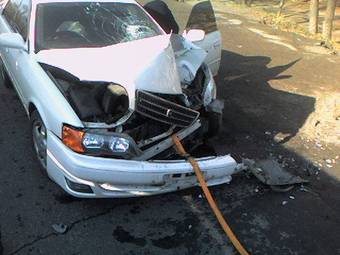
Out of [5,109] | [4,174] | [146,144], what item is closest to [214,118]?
[146,144]

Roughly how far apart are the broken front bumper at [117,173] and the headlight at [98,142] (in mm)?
52

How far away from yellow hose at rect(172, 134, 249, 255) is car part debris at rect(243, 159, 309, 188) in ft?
2.11

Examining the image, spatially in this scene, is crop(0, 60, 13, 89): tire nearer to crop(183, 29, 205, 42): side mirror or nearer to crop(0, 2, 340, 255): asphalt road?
crop(0, 2, 340, 255): asphalt road

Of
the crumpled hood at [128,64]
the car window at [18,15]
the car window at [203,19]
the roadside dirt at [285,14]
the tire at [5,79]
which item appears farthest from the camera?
the roadside dirt at [285,14]

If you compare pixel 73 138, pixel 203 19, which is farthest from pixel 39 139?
pixel 203 19

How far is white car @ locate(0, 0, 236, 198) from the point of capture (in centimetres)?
359

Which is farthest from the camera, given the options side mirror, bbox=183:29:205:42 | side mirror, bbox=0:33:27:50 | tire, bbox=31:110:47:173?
side mirror, bbox=183:29:205:42

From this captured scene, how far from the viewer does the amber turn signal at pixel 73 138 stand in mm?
3547

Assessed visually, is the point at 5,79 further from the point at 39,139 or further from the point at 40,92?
the point at 40,92

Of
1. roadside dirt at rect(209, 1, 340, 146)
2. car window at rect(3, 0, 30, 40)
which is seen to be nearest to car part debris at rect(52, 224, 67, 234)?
car window at rect(3, 0, 30, 40)

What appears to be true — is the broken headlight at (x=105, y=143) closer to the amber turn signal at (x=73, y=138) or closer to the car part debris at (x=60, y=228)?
the amber turn signal at (x=73, y=138)

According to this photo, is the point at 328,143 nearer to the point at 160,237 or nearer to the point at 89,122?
the point at 160,237

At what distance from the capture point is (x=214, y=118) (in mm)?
4539

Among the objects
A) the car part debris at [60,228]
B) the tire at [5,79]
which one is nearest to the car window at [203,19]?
the tire at [5,79]
